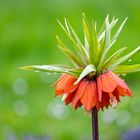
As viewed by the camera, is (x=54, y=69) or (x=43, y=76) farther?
(x=43, y=76)

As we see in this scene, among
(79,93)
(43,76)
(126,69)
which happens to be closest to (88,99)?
(79,93)

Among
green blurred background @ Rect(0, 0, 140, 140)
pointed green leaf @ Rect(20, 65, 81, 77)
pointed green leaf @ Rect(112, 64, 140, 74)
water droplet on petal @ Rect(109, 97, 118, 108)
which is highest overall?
green blurred background @ Rect(0, 0, 140, 140)

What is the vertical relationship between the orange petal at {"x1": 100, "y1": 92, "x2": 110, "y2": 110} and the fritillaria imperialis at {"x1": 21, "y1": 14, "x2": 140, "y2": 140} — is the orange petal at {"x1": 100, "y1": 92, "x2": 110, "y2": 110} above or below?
below

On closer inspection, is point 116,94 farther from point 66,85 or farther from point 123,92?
point 66,85

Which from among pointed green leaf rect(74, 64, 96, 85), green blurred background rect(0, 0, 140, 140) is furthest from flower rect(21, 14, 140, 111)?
green blurred background rect(0, 0, 140, 140)

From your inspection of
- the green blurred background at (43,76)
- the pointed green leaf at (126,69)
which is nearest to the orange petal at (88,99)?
the pointed green leaf at (126,69)

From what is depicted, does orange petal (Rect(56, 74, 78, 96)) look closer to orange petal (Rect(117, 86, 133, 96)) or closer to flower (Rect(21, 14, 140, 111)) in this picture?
flower (Rect(21, 14, 140, 111))

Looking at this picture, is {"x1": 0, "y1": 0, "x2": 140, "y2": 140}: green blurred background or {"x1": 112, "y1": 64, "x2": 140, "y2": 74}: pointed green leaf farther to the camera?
{"x1": 0, "y1": 0, "x2": 140, "y2": 140}: green blurred background
